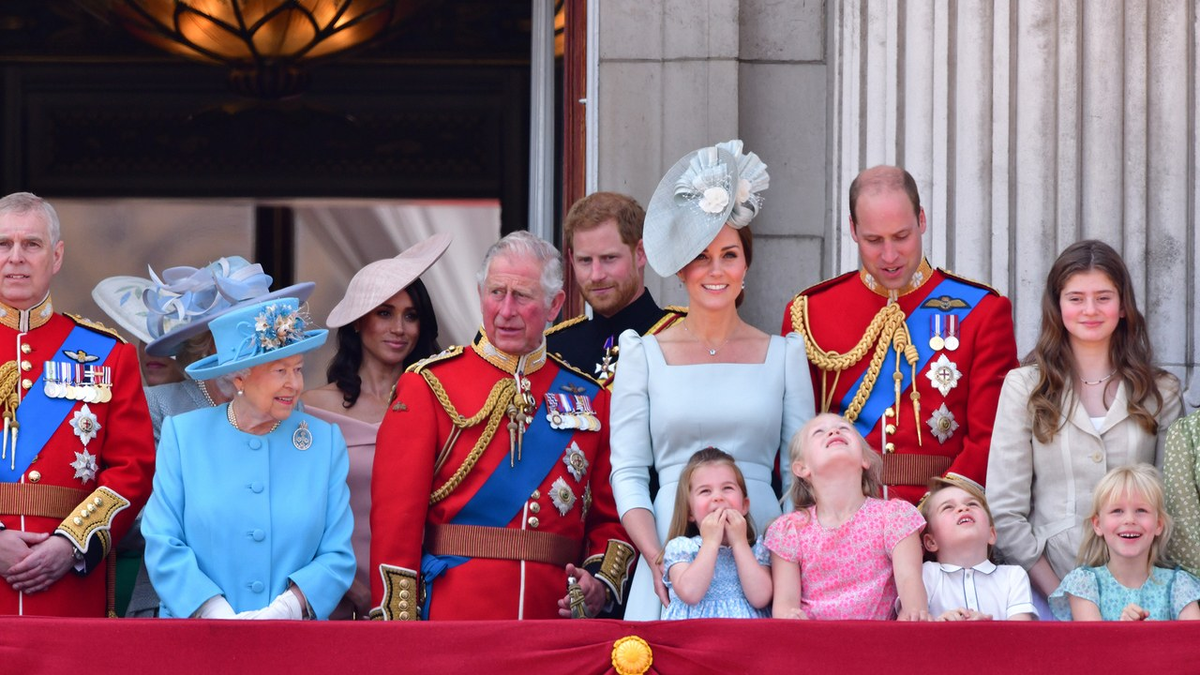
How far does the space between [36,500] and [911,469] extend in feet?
Answer: 7.19

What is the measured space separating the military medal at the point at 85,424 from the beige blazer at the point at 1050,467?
2254mm

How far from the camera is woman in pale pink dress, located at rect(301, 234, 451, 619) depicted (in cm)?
554

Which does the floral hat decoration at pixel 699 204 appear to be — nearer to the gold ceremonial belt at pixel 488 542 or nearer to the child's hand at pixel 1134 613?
the gold ceremonial belt at pixel 488 542

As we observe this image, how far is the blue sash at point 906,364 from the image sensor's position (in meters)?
5.02

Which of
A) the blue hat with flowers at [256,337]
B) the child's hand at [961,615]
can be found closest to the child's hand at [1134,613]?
the child's hand at [961,615]

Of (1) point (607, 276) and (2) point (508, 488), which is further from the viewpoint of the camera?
(1) point (607, 276)

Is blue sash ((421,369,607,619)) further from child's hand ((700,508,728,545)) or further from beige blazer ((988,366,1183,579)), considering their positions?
beige blazer ((988,366,1183,579))

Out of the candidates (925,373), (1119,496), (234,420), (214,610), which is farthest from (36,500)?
(1119,496)

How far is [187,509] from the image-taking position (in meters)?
4.73

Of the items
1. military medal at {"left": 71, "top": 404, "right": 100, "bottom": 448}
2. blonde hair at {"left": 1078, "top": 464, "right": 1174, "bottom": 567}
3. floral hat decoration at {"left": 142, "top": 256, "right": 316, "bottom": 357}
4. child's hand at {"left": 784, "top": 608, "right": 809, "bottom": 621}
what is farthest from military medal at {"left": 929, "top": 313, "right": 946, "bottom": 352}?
military medal at {"left": 71, "top": 404, "right": 100, "bottom": 448}

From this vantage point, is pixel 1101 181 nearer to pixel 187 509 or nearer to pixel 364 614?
pixel 364 614

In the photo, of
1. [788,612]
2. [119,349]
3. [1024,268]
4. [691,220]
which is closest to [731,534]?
[788,612]

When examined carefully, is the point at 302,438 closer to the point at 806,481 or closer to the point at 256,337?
the point at 256,337

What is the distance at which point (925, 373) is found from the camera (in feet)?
16.4
